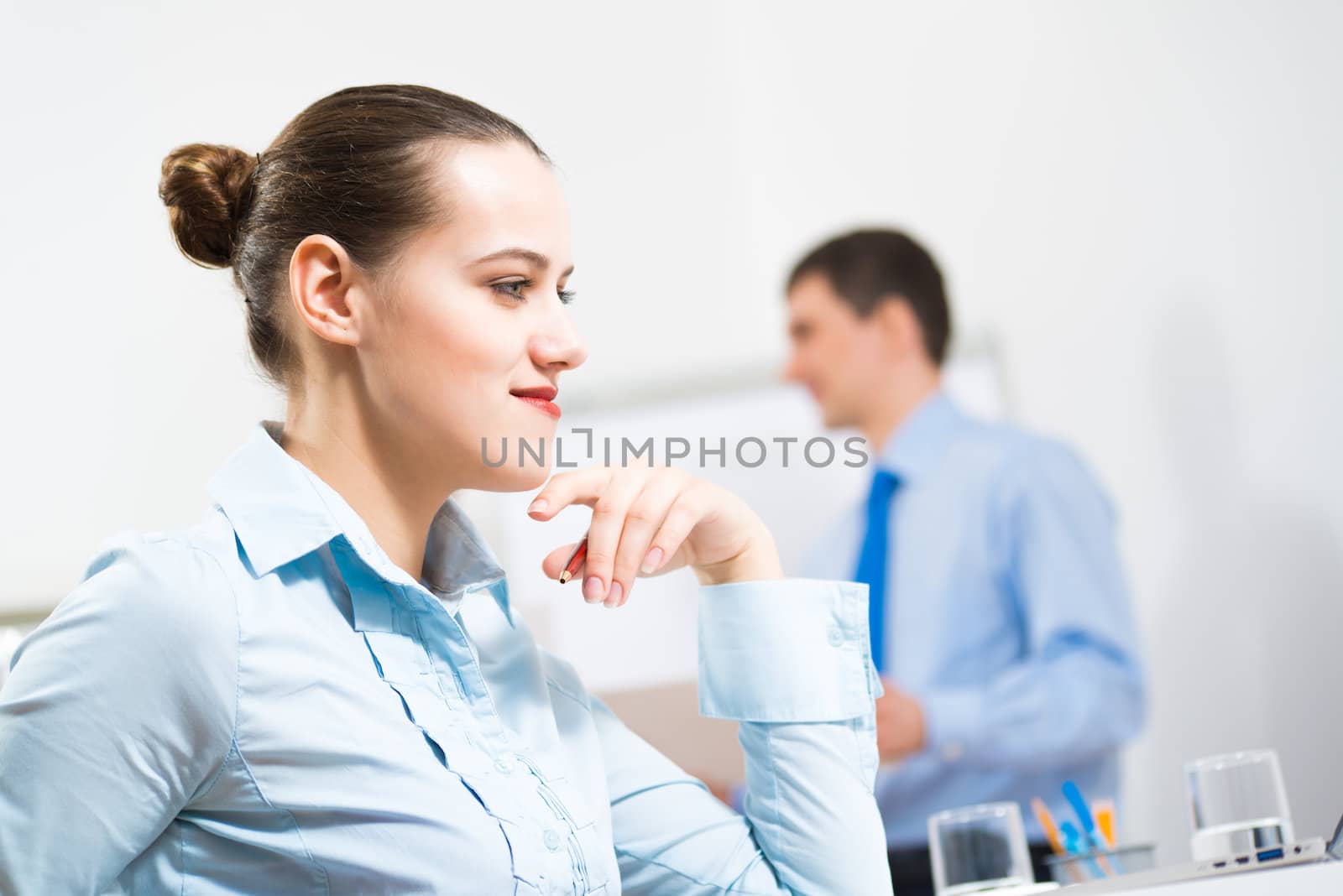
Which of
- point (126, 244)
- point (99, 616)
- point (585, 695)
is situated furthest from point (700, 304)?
point (99, 616)

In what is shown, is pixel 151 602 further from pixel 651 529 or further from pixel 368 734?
pixel 651 529

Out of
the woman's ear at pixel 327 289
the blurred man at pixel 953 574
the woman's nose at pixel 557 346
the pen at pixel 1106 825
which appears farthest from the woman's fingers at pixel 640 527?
the blurred man at pixel 953 574

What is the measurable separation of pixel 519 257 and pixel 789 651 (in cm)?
35

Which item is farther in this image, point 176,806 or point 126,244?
point 126,244

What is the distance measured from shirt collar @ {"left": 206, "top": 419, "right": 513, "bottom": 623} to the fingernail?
120mm

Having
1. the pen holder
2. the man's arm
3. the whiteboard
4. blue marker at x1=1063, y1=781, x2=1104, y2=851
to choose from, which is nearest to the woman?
the pen holder

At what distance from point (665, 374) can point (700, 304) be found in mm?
232

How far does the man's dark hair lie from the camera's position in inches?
95.8

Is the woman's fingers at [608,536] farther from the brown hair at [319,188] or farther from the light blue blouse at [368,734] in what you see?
the brown hair at [319,188]

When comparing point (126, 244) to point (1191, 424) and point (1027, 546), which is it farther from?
point (1191, 424)

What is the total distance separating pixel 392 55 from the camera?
97.2 inches

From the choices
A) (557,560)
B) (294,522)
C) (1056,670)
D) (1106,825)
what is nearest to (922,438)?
(1056,670)

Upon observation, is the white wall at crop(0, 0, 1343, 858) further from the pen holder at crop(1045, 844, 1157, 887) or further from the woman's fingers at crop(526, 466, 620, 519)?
the woman's fingers at crop(526, 466, 620, 519)

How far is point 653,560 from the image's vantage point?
823 mm
